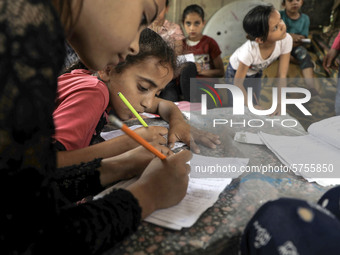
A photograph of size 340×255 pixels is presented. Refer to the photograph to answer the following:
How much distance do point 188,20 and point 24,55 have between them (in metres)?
2.41

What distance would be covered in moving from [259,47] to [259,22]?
16 cm

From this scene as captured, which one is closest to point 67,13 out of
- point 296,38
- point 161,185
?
point 161,185

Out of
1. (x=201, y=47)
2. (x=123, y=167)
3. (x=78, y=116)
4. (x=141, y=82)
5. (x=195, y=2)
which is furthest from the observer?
(x=195, y=2)

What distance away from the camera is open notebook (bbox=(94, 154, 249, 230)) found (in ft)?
1.51

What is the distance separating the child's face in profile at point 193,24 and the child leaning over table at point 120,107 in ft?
4.68

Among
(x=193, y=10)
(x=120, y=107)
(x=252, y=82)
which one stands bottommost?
(x=252, y=82)

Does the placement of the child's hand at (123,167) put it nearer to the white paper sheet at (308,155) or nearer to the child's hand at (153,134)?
the child's hand at (153,134)

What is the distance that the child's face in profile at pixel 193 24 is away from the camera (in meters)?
2.50

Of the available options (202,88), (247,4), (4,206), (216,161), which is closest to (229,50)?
(247,4)

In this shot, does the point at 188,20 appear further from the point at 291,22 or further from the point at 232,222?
the point at 232,222

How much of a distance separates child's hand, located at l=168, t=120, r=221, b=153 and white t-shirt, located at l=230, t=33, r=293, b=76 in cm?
123

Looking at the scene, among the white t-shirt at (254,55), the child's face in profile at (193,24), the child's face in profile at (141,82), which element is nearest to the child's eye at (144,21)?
the child's face in profile at (141,82)

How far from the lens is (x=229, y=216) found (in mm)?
478

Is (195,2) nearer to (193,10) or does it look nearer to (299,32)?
(193,10)
